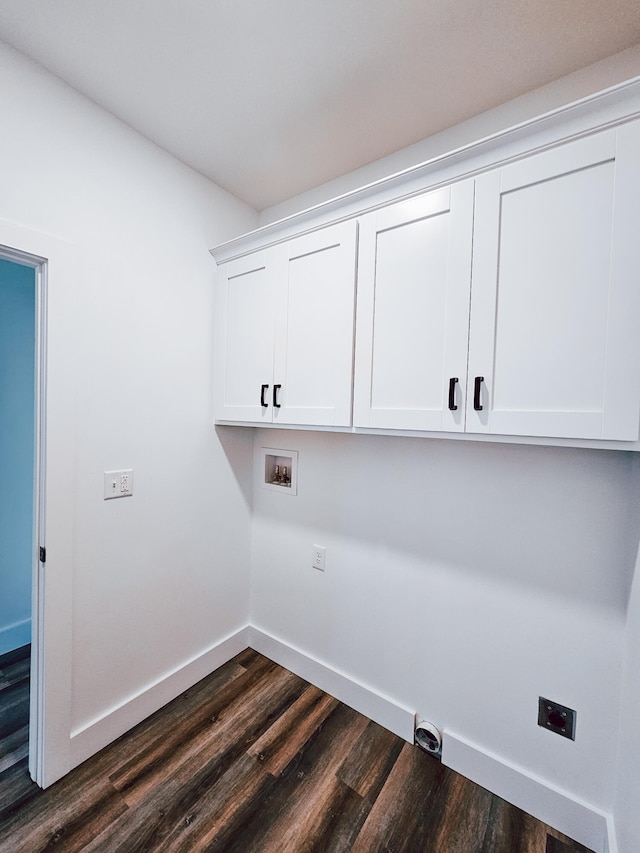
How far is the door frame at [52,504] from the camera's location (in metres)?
1.35

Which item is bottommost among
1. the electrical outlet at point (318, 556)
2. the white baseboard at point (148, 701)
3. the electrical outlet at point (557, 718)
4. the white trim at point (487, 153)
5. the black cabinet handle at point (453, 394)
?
the white baseboard at point (148, 701)

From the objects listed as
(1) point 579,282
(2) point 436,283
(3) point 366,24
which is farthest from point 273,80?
(1) point 579,282

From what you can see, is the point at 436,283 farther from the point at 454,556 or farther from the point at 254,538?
the point at 254,538

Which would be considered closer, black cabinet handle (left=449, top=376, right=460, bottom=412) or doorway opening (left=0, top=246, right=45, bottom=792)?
black cabinet handle (left=449, top=376, right=460, bottom=412)

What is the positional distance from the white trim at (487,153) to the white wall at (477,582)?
956 mm

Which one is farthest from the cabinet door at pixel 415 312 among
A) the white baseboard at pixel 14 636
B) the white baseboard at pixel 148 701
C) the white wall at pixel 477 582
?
the white baseboard at pixel 14 636

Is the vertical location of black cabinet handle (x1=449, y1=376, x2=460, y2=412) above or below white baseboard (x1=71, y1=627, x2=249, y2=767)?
above

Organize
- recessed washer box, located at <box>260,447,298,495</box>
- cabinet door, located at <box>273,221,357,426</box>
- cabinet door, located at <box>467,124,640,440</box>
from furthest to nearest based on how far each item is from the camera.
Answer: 1. recessed washer box, located at <box>260,447,298,495</box>
2. cabinet door, located at <box>273,221,357,426</box>
3. cabinet door, located at <box>467,124,640,440</box>

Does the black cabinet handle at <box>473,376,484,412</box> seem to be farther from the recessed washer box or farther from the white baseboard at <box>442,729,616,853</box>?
the white baseboard at <box>442,729,616,853</box>

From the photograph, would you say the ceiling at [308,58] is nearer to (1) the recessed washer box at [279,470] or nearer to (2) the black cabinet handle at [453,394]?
(2) the black cabinet handle at [453,394]

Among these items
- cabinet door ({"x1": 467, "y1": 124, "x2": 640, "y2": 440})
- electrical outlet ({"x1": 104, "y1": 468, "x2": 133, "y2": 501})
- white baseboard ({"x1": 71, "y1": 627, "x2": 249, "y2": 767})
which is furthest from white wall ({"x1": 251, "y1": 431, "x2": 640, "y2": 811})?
electrical outlet ({"x1": 104, "y1": 468, "x2": 133, "y2": 501})

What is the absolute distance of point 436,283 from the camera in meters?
1.25

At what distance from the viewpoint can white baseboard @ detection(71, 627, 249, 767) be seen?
1.49 metres

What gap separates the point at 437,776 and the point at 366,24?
8.93 ft
